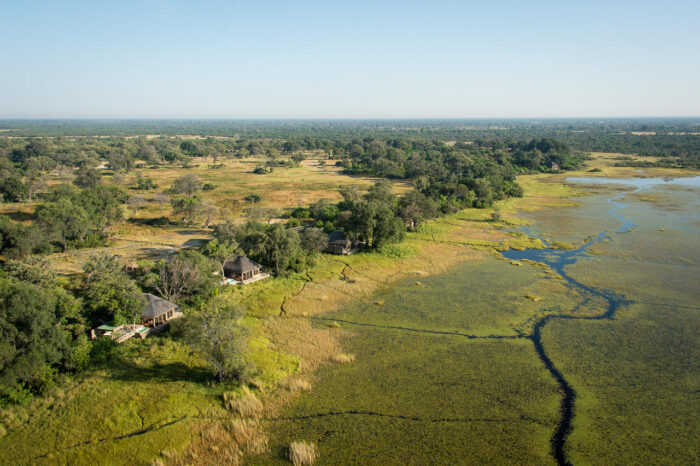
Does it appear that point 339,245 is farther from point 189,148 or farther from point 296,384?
point 189,148

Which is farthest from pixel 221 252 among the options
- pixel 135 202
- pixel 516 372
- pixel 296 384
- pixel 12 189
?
pixel 12 189

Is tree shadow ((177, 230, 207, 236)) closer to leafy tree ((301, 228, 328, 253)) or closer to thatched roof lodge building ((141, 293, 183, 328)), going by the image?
leafy tree ((301, 228, 328, 253))

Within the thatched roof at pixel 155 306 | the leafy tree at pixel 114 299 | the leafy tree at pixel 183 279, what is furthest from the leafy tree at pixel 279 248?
the leafy tree at pixel 114 299

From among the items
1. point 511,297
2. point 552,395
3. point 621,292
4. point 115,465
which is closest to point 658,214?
point 621,292

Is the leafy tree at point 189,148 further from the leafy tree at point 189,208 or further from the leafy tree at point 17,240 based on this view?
the leafy tree at point 17,240

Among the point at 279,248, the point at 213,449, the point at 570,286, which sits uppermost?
the point at 279,248

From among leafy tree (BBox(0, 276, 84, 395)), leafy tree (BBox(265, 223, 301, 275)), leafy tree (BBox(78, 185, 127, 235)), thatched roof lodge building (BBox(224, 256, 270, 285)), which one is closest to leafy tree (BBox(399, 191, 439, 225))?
leafy tree (BBox(265, 223, 301, 275))

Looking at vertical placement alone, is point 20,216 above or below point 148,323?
above
